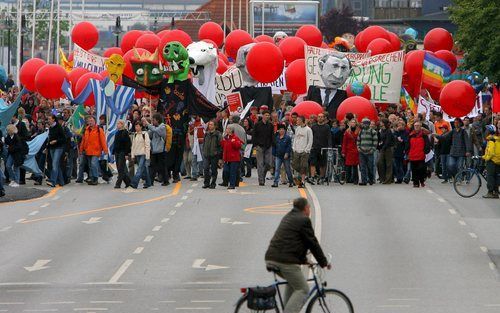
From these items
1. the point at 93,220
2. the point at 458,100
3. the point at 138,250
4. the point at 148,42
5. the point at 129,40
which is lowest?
the point at 138,250

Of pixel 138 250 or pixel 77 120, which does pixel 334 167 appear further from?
pixel 138 250

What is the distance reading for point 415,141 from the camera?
114 ft

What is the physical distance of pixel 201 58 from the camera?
3856 cm

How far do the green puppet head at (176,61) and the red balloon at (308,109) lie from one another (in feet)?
9.20

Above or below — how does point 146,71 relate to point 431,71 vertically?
below

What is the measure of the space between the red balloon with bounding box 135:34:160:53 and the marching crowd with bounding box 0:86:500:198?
14.5 metres

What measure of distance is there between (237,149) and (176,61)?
471 centimetres

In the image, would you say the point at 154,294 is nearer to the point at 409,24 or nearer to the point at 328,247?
the point at 328,247

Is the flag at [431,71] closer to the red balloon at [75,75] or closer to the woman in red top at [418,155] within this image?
the red balloon at [75,75]

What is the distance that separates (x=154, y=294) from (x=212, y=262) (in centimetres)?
296

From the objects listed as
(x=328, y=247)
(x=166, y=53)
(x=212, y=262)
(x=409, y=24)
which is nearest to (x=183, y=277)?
(x=212, y=262)

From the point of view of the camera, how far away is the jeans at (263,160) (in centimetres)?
3462

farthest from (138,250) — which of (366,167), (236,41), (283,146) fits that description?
(236,41)

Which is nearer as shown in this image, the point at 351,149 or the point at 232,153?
the point at 232,153
